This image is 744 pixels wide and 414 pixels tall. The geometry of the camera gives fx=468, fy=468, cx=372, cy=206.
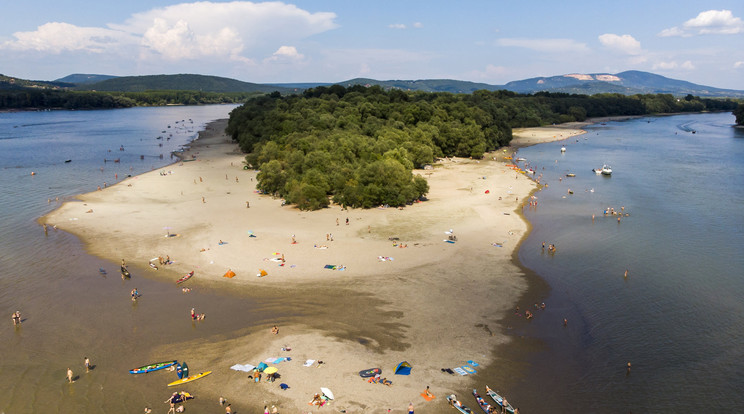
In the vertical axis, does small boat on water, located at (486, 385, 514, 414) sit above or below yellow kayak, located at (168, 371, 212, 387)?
above

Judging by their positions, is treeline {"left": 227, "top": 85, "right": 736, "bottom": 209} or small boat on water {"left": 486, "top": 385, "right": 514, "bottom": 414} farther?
treeline {"left": 227, "top": 85, "right": 736, "bottom": 209}

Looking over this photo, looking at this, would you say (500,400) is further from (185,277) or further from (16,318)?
(16,318)

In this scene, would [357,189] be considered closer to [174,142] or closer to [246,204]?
[246,204]

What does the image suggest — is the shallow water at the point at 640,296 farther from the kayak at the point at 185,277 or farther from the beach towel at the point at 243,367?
the kayak at the point at 185,277

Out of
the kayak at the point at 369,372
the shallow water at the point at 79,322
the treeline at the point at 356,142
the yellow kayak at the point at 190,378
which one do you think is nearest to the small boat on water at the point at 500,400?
the kayak at the point at 369,372

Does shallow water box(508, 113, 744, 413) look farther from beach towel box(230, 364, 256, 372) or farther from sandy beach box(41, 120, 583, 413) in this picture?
beach towel box(230, 364, 256, 372)

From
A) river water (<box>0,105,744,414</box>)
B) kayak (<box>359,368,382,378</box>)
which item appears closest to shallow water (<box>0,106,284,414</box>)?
river water (<box>0,105,744,414</box>)

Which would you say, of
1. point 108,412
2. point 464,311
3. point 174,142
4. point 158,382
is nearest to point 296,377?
point 158,382
